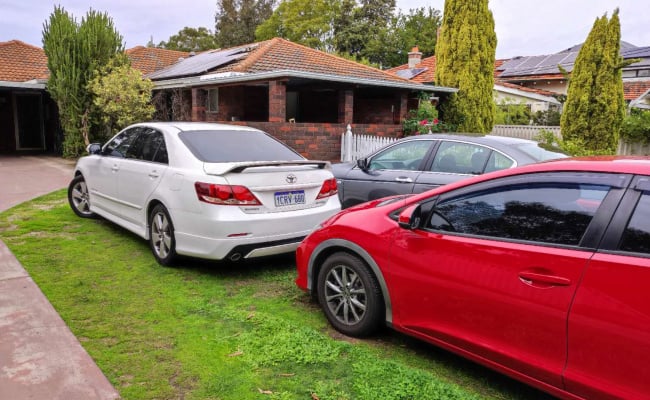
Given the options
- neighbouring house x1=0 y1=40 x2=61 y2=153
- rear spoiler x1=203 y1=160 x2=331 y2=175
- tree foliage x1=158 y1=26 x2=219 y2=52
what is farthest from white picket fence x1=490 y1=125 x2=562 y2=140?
tree foliage x1=158 y1=26 x2=219 y2=52

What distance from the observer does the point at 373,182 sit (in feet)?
21.3

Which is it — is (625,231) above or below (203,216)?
above

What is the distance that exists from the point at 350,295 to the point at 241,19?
2142 inches

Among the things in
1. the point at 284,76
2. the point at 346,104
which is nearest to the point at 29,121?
the point at 284,76

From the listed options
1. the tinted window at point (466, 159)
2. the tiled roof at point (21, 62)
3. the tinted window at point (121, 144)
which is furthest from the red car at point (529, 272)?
the tiled roof at point (21, 62)

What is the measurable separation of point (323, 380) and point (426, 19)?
50496 mm

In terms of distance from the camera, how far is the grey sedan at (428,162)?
555cm

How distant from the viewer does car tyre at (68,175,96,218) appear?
24.2ft

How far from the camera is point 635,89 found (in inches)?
877

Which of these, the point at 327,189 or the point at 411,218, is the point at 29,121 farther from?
the point at 411,218

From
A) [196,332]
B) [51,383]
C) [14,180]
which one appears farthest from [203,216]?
[14,180]

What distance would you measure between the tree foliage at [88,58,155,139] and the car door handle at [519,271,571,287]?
14040 millimetres

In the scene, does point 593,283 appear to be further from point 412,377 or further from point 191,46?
point 191,46

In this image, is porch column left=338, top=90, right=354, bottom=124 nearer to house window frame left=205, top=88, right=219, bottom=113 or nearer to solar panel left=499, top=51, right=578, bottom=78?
house window frame left=205, top=88, right=219, bottom=113
